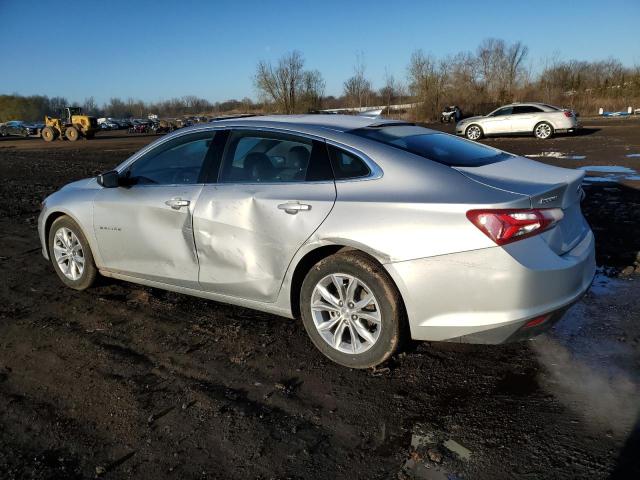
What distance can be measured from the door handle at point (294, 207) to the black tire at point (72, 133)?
41.3m

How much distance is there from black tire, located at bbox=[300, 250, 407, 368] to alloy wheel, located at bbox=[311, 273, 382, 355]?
0.09ft

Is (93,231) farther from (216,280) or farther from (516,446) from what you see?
(516,446)

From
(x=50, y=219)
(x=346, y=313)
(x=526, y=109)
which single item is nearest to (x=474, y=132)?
(x=526, y=109)

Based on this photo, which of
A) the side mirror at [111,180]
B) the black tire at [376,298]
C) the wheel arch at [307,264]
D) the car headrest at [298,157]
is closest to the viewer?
the black tire at [376,298]

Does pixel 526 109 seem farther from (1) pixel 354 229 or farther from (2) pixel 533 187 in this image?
(1) pixel 354 229

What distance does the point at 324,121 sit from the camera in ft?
12.9

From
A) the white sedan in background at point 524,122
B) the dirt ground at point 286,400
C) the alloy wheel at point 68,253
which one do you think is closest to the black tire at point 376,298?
the dirt ground at point 286,400

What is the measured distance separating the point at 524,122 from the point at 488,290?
73.8 feet

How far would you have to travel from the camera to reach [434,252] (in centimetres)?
291

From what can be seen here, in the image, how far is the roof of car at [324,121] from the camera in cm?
377

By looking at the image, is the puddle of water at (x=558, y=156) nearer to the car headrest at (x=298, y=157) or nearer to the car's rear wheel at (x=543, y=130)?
the car's rear wheel at (x=543, y=130)

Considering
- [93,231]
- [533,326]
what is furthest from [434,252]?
[93,231]

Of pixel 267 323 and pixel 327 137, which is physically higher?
pixel 327 137

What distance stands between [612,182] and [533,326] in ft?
27.0
